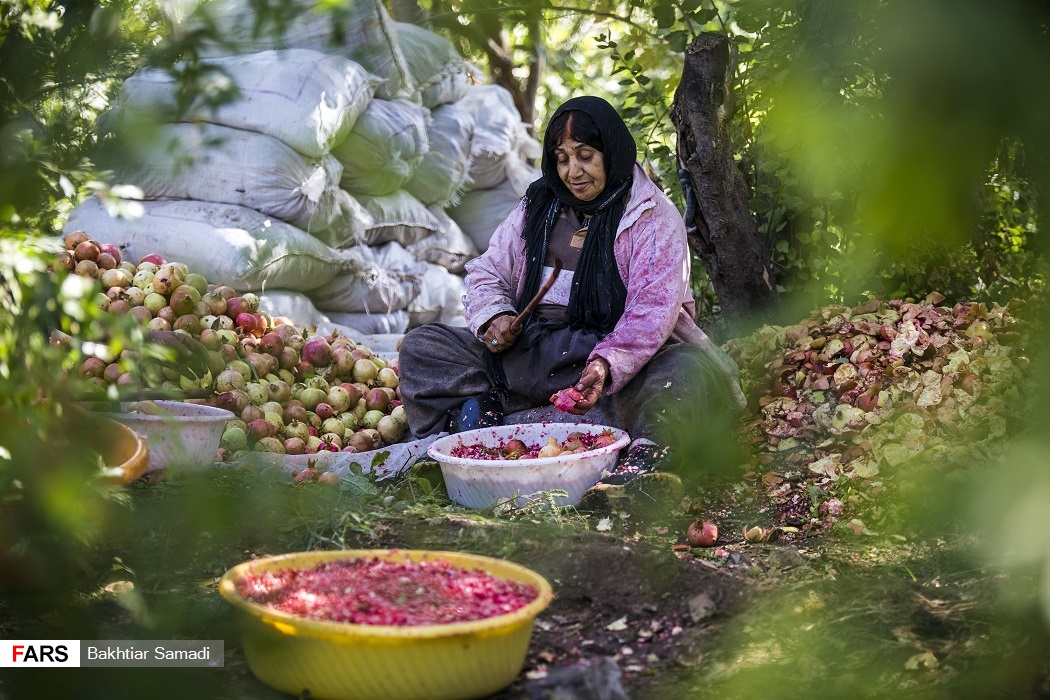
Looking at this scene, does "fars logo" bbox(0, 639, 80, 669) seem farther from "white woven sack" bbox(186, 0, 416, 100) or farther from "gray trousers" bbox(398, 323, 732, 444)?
"gray trousers" bbox(398, 323, 732, 444)

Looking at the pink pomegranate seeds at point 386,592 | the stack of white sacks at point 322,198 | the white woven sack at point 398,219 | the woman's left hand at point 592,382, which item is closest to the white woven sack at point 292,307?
the stack of white sacks at point 322,198

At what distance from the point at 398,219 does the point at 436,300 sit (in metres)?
0.49

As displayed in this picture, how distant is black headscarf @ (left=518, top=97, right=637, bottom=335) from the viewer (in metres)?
3.33

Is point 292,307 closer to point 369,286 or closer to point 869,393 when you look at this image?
point 369,286

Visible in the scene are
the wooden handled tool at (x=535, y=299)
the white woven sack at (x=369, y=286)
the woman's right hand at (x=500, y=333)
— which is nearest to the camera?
the wooden handled tool at (x=535, y=299)

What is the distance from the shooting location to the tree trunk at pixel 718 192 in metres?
3.75

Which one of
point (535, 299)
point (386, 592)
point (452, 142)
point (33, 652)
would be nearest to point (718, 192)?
point (535, 299)

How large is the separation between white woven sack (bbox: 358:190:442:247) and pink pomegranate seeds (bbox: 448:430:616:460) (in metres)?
2.09

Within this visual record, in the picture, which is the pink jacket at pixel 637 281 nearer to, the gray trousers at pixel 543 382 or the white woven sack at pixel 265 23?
the gray trousers at pixel 543 382

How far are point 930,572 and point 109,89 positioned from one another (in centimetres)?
198

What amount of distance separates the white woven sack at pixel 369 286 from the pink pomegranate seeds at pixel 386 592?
2.93 metres

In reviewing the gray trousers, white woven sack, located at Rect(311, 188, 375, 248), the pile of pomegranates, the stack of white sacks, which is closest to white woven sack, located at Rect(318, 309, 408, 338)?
the stack of white sacks

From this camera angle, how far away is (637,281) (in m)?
3.31

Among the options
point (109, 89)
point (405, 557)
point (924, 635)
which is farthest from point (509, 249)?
point (109, 89)
